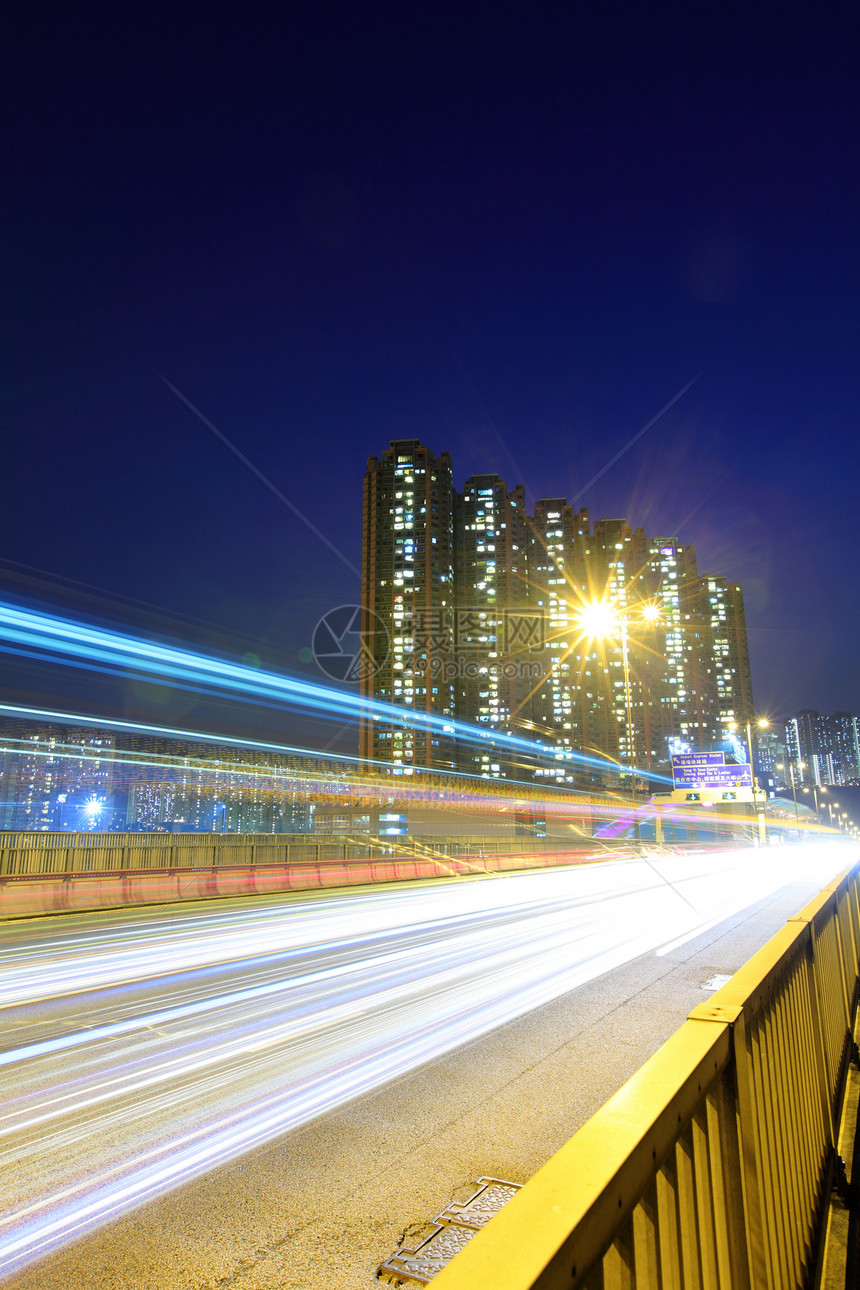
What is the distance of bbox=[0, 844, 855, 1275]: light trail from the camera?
472 cm

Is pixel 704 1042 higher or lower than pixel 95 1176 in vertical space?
higher

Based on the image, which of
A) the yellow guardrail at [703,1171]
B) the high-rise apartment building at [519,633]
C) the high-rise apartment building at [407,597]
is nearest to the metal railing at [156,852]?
the yellow guardrail at [703,1171]

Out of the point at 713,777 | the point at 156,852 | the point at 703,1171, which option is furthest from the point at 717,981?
the point at 713,777

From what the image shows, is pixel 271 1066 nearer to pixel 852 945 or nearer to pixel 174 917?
pixel 852 945

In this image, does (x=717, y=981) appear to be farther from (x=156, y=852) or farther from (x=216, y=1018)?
(x=156, y=852)

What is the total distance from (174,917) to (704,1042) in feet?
55.7

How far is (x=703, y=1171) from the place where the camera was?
234 centimetres

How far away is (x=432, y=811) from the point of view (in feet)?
192

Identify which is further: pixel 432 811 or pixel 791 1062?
pixel 432 811

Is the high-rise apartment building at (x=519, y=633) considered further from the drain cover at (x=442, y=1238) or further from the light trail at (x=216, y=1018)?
the drain cover at (x=442, y=1238)

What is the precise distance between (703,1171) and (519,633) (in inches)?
5550

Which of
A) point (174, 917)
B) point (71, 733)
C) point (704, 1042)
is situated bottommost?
point (174, 917)

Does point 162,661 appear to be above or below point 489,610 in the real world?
below

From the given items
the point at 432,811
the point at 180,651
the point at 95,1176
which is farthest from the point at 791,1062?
the point at 432,811
